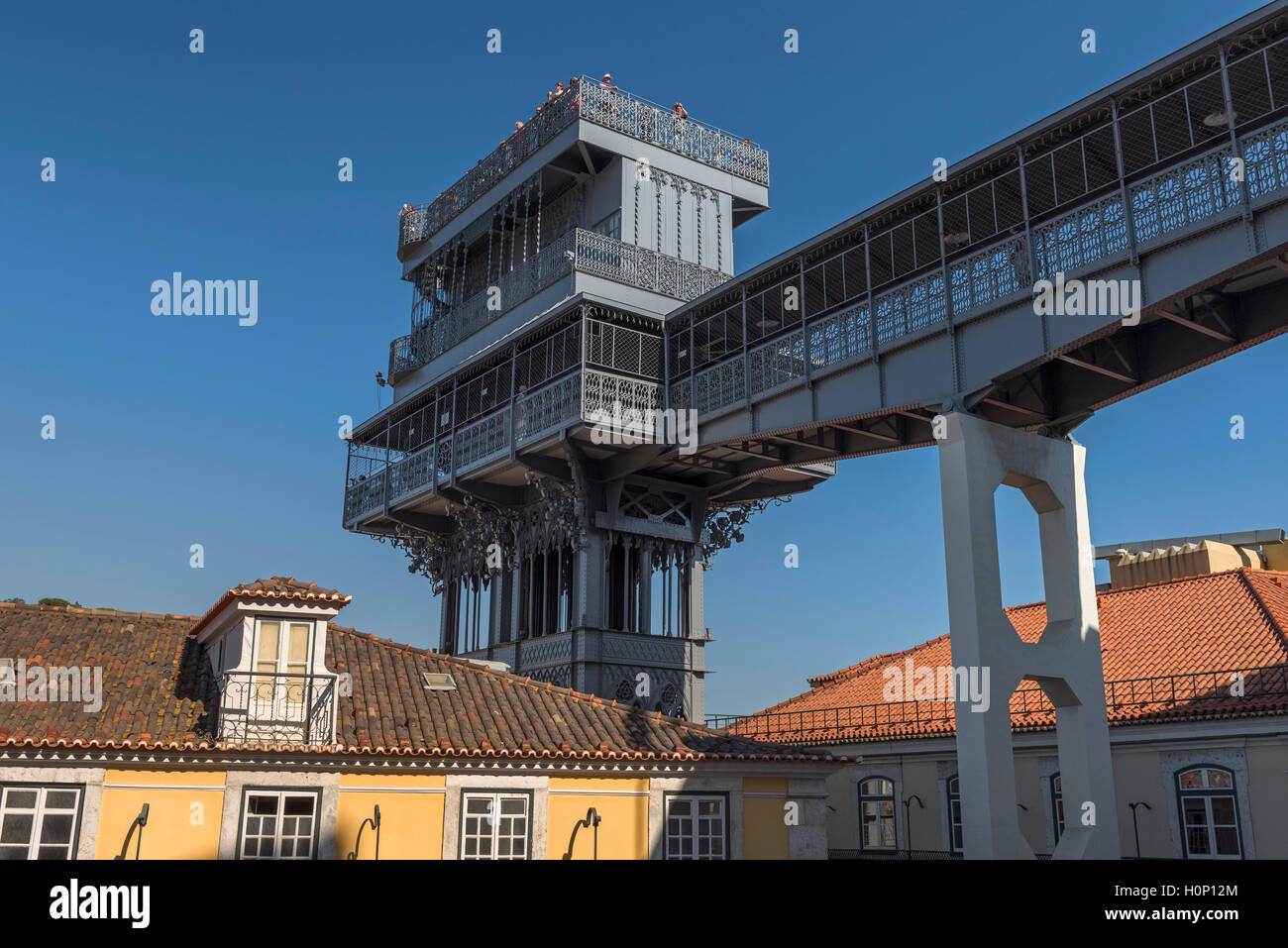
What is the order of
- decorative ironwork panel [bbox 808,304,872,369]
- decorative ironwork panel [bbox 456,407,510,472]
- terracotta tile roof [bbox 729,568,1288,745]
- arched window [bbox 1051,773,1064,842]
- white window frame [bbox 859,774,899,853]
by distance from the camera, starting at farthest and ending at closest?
decorative ironwork panel [bbox 456,407,510,472]
white window frame [bbox 859,774,899,853]
arched window [bbox 1051,773,1064,842]
terracotta tile roof [bbox 729,568,1288,745]
decorative ironwork panel [bbox 808,304,872,369]

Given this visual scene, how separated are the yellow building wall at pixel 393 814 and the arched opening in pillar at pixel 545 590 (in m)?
12.3

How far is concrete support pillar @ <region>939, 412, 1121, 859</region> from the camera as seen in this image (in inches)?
782

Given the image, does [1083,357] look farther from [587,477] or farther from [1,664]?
[1,664]

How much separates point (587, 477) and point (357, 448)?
12014 mm

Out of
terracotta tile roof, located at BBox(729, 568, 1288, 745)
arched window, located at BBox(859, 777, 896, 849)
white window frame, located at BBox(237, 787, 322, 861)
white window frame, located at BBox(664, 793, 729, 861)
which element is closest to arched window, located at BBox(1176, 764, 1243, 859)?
→ terracotta tile roof, located at BBox(729, 568, 1288, 745)

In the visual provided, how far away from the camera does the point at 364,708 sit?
67.8 feet

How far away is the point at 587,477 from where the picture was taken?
102 feet

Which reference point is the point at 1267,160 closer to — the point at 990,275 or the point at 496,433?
the point at 990,275

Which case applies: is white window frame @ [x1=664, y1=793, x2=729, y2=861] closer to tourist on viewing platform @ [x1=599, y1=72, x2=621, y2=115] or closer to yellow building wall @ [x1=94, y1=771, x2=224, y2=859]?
yellow building wall @ [x1=94, y1=771, x2=224, y2=859]

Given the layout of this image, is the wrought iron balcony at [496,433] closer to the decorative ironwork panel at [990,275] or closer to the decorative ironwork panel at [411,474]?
the decorative ironwork panel at [411,474]

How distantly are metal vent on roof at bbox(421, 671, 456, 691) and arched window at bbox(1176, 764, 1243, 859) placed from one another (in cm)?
1566

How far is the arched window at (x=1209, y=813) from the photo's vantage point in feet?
78.4

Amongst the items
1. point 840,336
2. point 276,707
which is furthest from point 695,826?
point 840,336

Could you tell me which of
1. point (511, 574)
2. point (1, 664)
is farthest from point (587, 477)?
point (1, 664)
